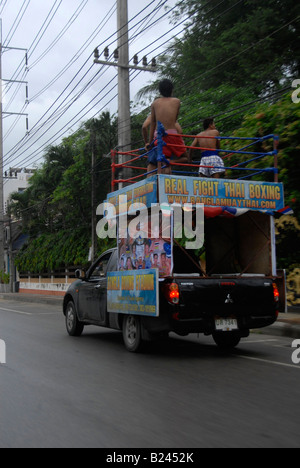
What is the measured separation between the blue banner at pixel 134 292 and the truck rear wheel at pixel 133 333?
6.7 inches

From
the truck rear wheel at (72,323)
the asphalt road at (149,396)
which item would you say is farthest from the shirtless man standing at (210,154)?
the truck rear wheel at (72,323)

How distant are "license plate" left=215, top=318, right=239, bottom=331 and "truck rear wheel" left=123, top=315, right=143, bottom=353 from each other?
1184 millimetres

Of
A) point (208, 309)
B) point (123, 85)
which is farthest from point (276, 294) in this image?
point (123, 85)

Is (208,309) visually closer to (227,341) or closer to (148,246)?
(148,246)

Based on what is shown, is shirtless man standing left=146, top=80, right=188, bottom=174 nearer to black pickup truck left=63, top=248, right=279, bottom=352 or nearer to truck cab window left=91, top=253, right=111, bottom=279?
black pickup truck left=63, top=248, right=279, bottom=352

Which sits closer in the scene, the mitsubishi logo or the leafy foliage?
the mitsubishi logo

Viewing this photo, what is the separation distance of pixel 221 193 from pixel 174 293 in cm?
173

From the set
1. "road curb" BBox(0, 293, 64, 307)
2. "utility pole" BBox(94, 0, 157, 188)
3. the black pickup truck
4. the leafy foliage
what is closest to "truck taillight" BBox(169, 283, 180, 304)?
the black pickup truck

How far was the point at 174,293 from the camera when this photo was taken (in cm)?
747

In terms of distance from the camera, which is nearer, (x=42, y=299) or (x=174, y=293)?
(x=174, y=293)

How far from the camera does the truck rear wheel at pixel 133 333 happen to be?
8.16 meters

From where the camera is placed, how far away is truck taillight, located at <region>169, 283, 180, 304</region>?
7449 mm

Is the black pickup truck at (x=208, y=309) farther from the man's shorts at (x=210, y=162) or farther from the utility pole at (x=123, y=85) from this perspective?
the utility pole at (x=123, y=85)
